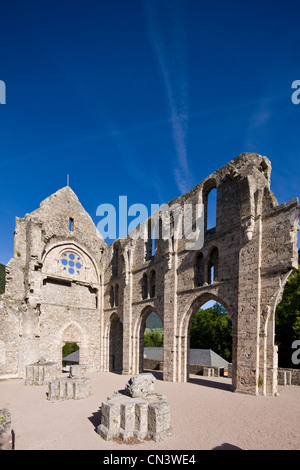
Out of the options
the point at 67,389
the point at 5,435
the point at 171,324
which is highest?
the point at 171,324

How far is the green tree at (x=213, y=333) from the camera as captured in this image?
31328 millimetres

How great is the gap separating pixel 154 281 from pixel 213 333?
19.3 m

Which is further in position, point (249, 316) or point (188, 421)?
point (249, 316)

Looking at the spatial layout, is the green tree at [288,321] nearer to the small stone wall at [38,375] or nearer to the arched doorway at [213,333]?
the arched doorway at [213,333]

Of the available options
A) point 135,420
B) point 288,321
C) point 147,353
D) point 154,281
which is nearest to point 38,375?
point 154,281

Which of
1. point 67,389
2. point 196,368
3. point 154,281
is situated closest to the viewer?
point 67,389

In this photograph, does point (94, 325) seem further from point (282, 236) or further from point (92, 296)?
point (282, 236)

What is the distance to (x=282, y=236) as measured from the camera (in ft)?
33.7

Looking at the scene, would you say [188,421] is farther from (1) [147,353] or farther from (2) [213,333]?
(2) [213,333]

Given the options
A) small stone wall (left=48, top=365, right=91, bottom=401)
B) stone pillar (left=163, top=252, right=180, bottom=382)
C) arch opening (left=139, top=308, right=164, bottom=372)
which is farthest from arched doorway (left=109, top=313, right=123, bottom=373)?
small stone wall (left=48, top=365, right=91, bottom=401)

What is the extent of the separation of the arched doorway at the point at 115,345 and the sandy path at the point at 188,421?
7.90 meters

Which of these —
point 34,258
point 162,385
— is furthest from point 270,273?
point 34,258

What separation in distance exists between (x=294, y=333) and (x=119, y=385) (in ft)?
46.5

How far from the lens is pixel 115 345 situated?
65.4 ft
